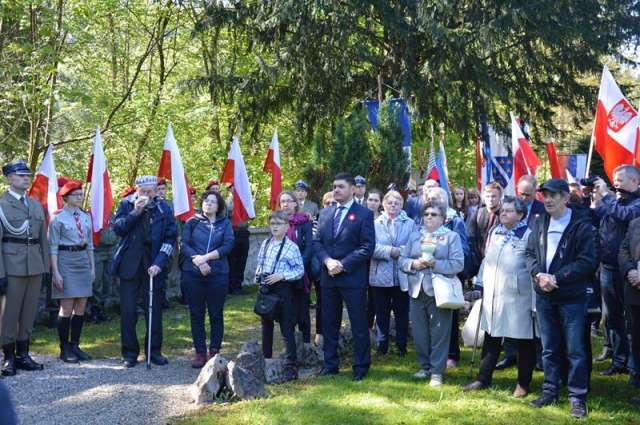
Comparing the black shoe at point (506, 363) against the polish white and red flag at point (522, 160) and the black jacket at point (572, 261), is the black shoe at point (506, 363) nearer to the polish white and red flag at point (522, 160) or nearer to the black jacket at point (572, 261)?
the black jacket at point (572, 261)

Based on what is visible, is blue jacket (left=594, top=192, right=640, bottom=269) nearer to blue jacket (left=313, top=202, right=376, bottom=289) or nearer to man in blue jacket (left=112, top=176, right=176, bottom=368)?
blue jacket (left=313, top=202, right=376, bottom=289)

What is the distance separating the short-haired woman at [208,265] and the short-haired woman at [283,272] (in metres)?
0.64

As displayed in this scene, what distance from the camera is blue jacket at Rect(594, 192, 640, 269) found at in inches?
260

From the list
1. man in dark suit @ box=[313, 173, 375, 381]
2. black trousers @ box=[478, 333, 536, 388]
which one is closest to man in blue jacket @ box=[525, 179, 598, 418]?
black trousers @ box=[478, 333, 536, 388]

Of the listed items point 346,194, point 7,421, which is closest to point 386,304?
point 346,194

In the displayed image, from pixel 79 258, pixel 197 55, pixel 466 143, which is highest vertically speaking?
pixel 197 55

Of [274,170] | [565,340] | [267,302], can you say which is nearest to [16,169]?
[267,302]

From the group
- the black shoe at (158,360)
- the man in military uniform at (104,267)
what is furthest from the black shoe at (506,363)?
the man in military uniform at (104,267)

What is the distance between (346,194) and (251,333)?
11.4 feet

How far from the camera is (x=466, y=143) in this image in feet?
53.9

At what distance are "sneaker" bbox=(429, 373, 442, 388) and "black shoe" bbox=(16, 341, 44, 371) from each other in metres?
4.15

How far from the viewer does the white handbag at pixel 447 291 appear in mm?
6500

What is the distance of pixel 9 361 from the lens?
7273 mm

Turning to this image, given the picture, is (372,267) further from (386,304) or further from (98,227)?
(98,227)
